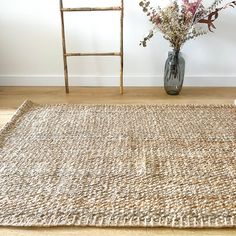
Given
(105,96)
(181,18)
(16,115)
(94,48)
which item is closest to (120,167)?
(16,115)

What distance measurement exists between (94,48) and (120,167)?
3.97 ft

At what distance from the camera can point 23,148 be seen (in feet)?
4.62

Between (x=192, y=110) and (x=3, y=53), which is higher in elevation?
(x=3, y=53)

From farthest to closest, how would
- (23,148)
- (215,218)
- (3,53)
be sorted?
(3,53) → (23,148) → (215,218)

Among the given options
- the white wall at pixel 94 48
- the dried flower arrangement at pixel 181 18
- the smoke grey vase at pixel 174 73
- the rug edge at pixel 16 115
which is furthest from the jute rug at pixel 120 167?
→ the white wall at pixel 94 48

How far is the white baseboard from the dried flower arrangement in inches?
12.2

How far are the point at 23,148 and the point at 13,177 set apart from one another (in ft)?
0.72

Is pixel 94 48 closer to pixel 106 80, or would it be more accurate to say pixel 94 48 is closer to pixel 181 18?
pixel 106 80

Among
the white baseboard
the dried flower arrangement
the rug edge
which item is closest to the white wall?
the white baseboard

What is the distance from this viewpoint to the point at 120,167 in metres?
1.27

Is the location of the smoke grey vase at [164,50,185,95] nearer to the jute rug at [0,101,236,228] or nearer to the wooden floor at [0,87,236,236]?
the wooden floor at [0,87,236,236]

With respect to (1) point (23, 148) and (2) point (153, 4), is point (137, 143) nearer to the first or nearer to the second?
Answer: (1) point (23, 148)

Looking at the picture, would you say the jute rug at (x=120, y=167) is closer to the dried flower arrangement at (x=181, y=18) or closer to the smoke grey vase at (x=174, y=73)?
the smoke grey vase at (x=174, y=73)

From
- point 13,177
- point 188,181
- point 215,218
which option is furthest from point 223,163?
point 13,177
